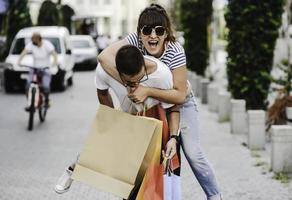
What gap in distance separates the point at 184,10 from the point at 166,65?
2153 cm

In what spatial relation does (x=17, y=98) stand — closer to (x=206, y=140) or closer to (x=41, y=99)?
(x=41, y=99)

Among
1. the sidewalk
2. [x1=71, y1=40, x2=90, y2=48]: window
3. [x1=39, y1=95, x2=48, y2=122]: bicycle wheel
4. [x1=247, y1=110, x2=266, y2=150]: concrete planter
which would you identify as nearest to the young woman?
the sidewalk

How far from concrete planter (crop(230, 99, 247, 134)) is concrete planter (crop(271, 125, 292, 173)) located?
12.3ft

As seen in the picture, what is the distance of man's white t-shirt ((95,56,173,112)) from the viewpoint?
502 cm

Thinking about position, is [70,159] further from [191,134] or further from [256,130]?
[191,134]

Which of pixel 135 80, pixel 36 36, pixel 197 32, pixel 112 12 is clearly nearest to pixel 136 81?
pixel 135 80

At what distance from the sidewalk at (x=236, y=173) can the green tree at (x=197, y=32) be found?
12.3 m

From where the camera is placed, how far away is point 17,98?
20.7 m

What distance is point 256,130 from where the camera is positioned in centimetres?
1130

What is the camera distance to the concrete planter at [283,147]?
30.2ft

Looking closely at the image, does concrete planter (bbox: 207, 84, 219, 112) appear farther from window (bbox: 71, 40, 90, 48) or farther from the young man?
window (bbox: 71, 40, 90, 48)

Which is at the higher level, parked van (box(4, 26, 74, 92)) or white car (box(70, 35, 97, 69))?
parked van (box(4, 26, 74, 92))

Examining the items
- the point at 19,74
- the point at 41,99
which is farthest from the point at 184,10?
the point at 41,99

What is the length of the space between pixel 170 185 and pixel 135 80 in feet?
2.38
